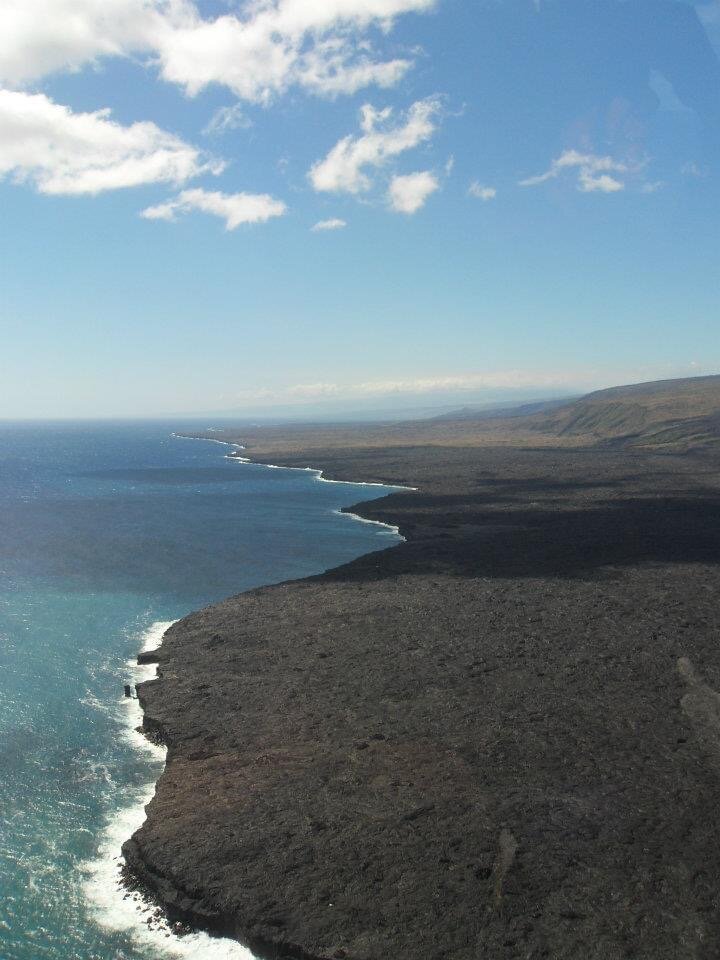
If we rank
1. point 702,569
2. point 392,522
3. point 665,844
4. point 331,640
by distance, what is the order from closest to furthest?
point 665,844 < point 331,640 < point 702,569 < point 392,522

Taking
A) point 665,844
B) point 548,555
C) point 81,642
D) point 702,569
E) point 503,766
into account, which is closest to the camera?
point 665,844

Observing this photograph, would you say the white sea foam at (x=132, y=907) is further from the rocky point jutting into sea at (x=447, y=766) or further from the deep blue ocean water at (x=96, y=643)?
the rocky point jutting into sea at (x=447, y=766)

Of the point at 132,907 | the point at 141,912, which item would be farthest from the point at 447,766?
the point at 132,907

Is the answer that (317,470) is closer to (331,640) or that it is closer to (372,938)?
(331,640)

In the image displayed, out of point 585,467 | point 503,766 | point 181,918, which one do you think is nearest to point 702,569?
point 503,766

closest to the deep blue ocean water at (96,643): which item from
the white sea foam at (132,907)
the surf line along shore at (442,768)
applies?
the white sea foam at (132,907)

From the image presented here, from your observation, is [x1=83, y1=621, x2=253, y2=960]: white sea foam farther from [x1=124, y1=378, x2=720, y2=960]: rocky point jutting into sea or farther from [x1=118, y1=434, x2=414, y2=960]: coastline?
[x1=124, y1=378, x2=720, y2=960]: rocky point jutting into sea

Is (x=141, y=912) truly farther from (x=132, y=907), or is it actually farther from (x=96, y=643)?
(x=96, y=643)
